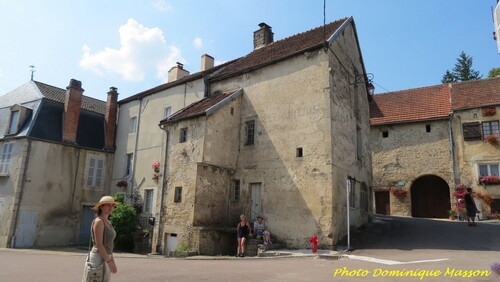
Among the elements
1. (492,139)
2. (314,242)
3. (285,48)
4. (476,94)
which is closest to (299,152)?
(314,242)

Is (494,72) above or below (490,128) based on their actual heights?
above

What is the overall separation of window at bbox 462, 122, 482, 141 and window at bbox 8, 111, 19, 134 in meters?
25.5

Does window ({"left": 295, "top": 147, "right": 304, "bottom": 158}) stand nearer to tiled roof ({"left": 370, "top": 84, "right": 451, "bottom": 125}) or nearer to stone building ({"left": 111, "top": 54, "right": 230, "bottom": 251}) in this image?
stone building ({"left": 111, "top": 54, "right": 230, "bottom": 251})

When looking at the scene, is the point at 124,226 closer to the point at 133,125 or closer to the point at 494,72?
the point at 133,125

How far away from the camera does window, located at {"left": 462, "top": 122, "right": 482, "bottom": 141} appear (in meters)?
20.7

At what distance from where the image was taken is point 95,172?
2119 cm

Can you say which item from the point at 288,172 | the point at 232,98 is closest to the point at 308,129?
the point at 288,172

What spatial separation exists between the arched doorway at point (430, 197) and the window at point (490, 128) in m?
3.80

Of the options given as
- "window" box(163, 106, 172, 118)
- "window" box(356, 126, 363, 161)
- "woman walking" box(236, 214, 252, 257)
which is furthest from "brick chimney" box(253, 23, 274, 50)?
"woman walking" box(236, 214, 252, 257)

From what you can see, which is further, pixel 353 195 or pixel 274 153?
pixel 353 195

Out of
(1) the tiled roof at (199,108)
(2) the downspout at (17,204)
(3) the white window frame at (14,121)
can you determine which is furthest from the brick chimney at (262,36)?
(3) the white window frame at (14,121)

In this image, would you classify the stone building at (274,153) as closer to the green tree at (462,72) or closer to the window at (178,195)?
the window at (178,195)

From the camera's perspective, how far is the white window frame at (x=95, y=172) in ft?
68.2

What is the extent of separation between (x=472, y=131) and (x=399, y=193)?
559cm
